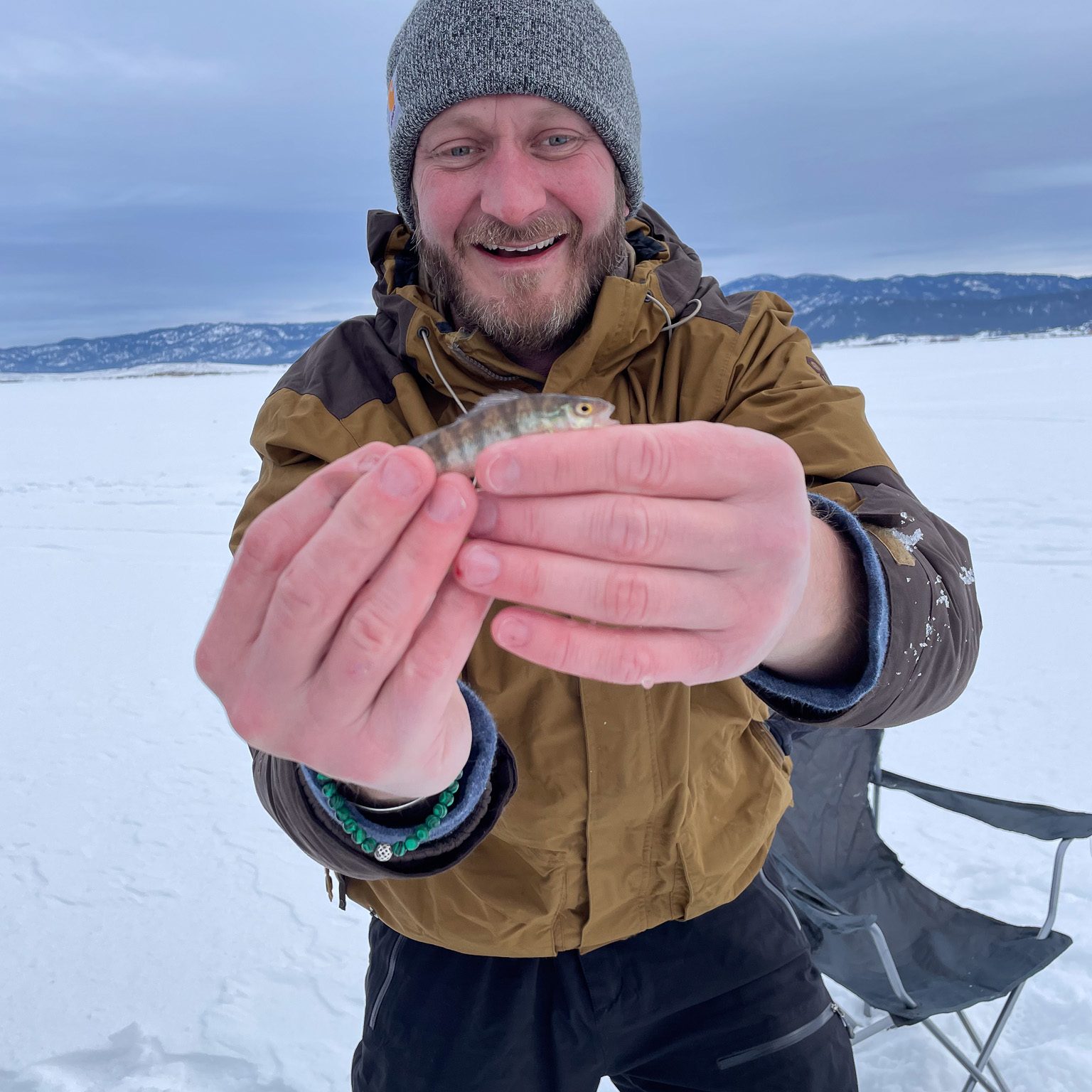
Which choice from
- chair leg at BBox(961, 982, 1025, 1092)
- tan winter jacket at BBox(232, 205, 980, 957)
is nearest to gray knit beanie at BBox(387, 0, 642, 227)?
tan winter jacket at BBox(232, 205, 980, 957)

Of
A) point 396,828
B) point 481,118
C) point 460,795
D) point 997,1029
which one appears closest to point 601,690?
point 460,795

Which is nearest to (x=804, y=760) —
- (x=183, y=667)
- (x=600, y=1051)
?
(x=600, y=1051)

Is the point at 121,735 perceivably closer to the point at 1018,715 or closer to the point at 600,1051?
the point at 600,1051

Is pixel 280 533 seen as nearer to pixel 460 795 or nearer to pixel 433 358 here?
pixel 460 795

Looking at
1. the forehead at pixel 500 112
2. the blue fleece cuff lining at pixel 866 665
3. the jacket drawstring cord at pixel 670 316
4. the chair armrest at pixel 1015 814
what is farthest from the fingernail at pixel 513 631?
the chair armrest at pixel 1015 814

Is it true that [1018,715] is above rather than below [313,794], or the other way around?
below

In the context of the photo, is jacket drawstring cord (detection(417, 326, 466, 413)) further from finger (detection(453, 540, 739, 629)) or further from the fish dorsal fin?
finger (detection(453, 540, 739, 629))
